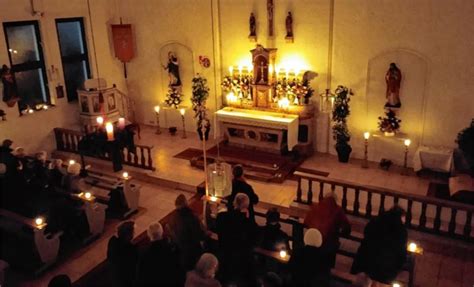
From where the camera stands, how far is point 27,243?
6.97 metres

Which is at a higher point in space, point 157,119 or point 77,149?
point 157,119

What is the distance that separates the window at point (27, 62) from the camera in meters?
10.9

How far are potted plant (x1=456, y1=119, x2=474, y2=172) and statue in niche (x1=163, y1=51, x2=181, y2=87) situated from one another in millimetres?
7211

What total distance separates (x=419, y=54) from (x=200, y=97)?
5315 millimetres

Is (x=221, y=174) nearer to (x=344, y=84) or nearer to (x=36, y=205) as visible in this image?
(x=36, y=205)

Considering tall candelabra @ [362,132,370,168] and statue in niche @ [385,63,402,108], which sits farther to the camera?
tall candelabra @ [362,132,370,168]

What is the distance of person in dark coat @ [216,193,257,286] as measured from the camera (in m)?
5.43

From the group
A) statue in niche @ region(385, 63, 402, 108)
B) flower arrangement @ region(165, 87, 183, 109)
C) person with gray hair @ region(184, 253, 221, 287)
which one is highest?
statue in niche @ region(385, 63, 402, 108)

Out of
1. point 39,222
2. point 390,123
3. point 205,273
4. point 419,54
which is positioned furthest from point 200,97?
point 205,273

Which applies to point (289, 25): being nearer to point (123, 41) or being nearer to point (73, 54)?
point (123, 41)

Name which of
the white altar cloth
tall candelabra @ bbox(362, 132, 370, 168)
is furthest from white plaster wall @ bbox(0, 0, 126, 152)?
tall candelabra @ bbox(362, 132, 370, 168)

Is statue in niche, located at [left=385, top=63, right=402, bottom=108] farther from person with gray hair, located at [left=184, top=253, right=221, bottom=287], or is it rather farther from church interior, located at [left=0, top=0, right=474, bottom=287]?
person with gray hair, located at [left=184, top=253, right=221, bottom=287]

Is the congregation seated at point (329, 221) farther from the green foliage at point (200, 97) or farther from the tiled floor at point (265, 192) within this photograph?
the green foliage at point (200, 97)

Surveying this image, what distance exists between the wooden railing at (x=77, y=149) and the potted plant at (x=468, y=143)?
6.44m
